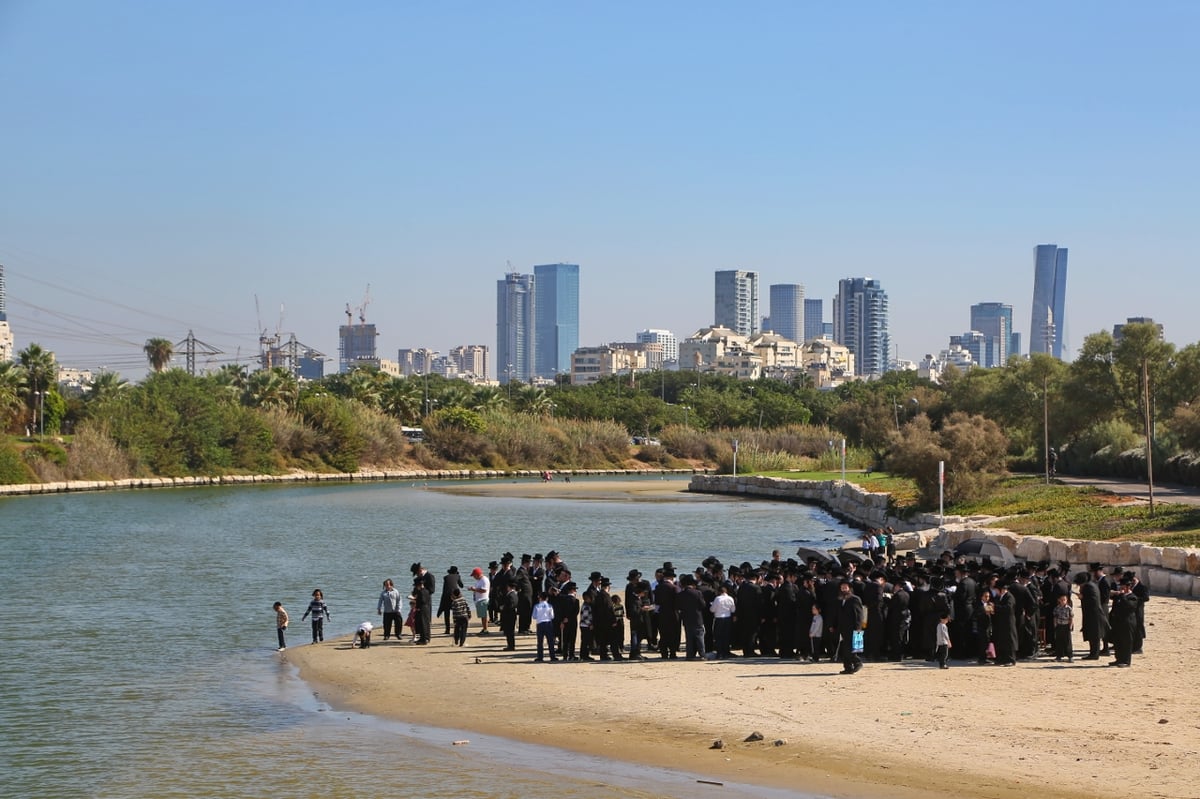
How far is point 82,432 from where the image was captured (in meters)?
94.7

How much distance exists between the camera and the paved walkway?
149 feet

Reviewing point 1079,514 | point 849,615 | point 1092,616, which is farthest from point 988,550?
point 849,615

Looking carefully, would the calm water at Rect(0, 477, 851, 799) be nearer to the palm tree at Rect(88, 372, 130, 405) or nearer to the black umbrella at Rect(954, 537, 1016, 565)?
the black umbrella at Rect(954, 537, 1016, 565)

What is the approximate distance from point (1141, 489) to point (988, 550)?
19794mm

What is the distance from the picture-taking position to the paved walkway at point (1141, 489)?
1786 inches

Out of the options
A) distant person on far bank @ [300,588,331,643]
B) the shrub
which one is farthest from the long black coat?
the shrub

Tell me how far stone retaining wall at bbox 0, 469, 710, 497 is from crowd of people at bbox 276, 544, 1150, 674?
6865cm

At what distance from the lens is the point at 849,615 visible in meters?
21.4

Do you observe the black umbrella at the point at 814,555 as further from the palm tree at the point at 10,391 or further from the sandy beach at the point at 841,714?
the palm tree at the point at 10,391

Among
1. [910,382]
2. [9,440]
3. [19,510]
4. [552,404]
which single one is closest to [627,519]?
[19,510]

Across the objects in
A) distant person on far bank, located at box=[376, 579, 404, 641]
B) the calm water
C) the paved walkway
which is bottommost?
the calm water

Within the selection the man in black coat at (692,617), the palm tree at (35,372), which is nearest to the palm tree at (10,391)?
the palm tree at (35,372)

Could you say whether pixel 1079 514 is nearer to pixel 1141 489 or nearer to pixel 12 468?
pixel 1141 489

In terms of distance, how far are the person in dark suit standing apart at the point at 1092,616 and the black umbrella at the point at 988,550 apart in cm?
1290
